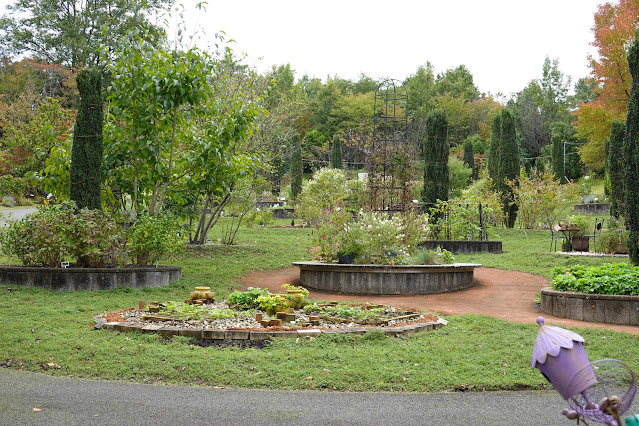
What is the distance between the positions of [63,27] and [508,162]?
25.9 metres

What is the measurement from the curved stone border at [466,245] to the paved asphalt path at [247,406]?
1160cm

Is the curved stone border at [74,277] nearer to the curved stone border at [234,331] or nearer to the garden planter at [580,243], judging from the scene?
the curved stone border at [234,331]

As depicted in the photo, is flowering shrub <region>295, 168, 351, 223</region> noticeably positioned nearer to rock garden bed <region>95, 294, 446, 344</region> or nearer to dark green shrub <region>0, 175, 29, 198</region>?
dark green shrub <region>0, 175, 29, 198</region>

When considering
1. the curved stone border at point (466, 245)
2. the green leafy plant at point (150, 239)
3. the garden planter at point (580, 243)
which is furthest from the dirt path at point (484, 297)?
the garden planter at point (580, 243)

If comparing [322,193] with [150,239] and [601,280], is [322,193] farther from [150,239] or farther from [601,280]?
[601,280]

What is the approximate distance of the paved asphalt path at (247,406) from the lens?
158 inches

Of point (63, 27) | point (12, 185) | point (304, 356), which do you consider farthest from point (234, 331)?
point (63, 27)

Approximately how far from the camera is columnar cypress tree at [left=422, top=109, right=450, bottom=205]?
19.2 meters

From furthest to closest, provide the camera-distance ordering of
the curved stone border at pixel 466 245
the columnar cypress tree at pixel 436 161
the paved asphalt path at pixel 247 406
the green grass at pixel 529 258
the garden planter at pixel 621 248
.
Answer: the columnar cypress tree at pixel 436 161, the curved stone border at pixel 466 245, the garden planter at pixel 621 248, the green grass at pixel 529 258, the paved asphalt path at pixel 247 406

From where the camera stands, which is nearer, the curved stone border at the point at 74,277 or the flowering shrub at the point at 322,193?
the curved stone border at the point at 74,277

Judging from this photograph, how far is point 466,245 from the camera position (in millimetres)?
16219

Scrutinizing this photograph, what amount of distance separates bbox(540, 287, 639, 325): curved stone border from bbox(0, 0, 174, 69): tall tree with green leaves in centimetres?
3119

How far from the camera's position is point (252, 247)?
1620 centimetres

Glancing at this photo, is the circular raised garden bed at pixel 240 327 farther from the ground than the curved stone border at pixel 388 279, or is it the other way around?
the curved stone border at pixel 388 279
